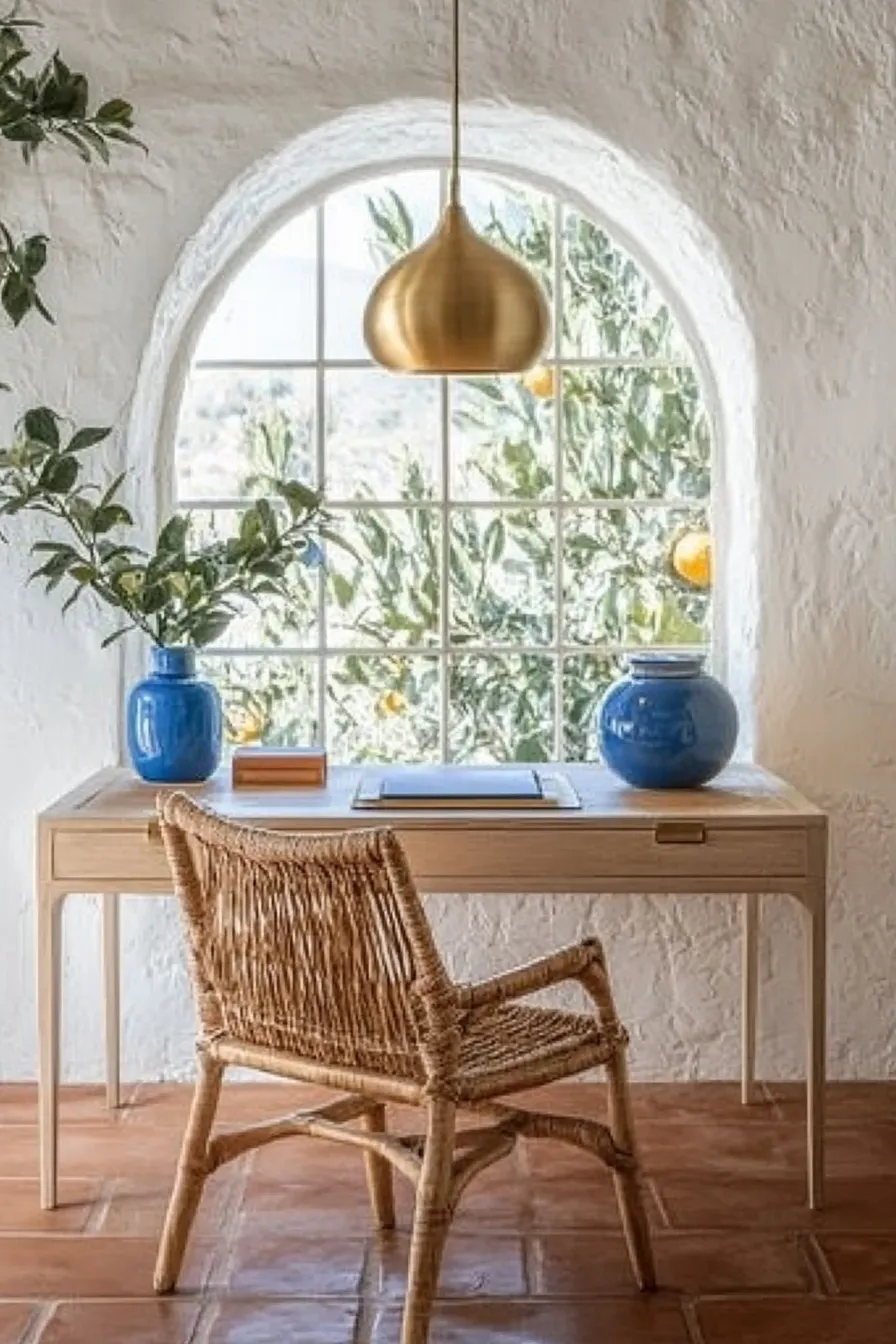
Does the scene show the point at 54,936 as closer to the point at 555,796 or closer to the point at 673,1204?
the point at 555,796

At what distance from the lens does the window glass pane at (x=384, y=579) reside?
511 centimetres

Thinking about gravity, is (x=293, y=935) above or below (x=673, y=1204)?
above

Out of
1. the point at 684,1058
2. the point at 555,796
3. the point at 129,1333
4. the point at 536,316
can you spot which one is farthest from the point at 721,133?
the point at 129,1333

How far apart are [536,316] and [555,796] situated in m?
0.94

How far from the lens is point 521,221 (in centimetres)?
506

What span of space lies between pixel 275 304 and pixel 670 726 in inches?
58.6

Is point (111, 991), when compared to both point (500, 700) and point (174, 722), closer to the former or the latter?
point (174, 722)

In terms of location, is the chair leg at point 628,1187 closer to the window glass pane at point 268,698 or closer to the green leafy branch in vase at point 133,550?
the green leafy branch in vase at point 133,550

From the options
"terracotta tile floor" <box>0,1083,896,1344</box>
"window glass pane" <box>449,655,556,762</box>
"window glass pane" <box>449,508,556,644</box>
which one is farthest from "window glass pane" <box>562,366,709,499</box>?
"terracotta tile floor" <box>0,1083,896,1344</box>

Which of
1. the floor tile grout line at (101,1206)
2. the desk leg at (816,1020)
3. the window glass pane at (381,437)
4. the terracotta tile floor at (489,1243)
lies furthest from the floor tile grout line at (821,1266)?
the window glass pane at (381,437)

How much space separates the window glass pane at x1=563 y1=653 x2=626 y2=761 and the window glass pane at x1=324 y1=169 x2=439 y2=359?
855mm

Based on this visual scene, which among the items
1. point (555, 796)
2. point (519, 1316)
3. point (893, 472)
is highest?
point (893, 472)

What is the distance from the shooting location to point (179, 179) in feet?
15.3

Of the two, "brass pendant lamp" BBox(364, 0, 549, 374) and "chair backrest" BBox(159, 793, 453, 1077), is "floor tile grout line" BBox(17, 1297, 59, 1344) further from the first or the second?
"brass pendant lamp" BBox(364, 0, 549, 374)
